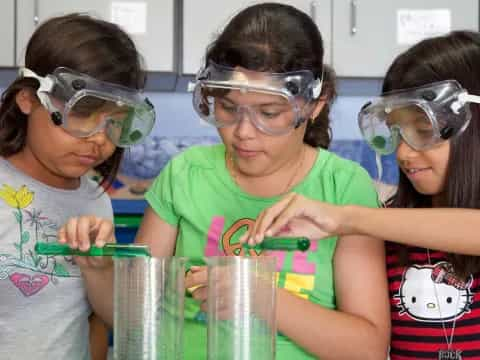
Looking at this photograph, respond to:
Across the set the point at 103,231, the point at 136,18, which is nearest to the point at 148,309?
the point at 103,231

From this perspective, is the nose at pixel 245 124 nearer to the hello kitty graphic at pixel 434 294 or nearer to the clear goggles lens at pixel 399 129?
the clear goggles lens at pixel 399 129

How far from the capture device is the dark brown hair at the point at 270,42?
1246mm

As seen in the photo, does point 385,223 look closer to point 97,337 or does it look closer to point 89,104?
point 89,104

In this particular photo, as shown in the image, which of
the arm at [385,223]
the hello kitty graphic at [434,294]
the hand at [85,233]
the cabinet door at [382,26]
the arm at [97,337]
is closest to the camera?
the hand at [85,233]

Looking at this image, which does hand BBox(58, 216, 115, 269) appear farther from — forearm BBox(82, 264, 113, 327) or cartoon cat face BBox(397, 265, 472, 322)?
cartoon cat face BBox(397, 265, 472, 322)

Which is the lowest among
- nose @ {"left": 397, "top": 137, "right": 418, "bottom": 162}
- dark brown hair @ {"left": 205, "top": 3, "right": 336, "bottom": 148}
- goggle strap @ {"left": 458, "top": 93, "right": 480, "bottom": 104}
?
nose @ {"left": 397, "top": 137, "right": 418, "bottom": 162}

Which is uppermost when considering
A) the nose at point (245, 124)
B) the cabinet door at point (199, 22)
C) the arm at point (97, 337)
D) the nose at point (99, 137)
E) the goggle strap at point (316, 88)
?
the cabinet door at point (199, 22)

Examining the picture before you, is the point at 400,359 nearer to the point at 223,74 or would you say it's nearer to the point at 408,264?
the point at 408,264

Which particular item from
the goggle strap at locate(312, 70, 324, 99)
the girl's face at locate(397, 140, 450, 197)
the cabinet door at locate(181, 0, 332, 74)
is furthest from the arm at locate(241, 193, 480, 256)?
the cabinet door at locate(181, 0, 332, 74)

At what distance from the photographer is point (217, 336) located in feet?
2.96

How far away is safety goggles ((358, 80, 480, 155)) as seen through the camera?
1.25 meters

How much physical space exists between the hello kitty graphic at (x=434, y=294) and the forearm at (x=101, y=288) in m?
0.52

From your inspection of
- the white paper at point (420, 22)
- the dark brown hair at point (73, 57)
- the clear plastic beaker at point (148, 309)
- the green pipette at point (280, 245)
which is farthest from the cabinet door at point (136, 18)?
the clear plastic beaker at point (148, 309)

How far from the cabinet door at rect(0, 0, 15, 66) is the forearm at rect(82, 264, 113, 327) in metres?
1.63
